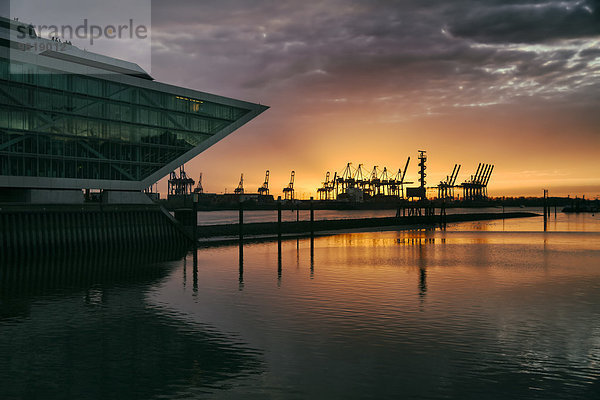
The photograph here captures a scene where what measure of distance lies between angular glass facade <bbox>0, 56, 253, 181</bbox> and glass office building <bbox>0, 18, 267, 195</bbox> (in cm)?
9

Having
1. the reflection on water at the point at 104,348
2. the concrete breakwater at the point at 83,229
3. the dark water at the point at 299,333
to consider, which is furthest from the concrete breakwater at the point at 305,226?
the reflection on water at the point at 104,348

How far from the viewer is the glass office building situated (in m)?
48.4

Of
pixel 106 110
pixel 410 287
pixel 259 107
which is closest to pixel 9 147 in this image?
pixel 106 110

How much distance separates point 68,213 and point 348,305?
31.5 m

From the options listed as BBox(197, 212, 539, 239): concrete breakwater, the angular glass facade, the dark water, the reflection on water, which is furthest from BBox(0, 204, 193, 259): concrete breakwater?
the reflection on water

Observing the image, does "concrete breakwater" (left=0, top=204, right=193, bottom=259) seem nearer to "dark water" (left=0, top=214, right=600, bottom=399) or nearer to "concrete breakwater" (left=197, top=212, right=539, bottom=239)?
"dark water" (left=0, top=214, right=600, bottom=399)

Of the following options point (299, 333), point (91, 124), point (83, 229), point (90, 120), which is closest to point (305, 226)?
point (91, 124)

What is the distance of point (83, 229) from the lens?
4688 centimetres

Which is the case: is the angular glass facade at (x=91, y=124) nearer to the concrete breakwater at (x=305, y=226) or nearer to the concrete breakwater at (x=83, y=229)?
the concrete breakwater at (x=83, y=229)

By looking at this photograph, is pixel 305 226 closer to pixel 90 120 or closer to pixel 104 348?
pixel 90 120

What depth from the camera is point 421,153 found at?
179 meters

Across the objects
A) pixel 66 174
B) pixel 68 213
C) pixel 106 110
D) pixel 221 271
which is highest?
pixel 106 110

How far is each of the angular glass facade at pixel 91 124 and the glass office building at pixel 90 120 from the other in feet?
0.29

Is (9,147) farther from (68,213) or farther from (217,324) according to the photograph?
(217,324)
